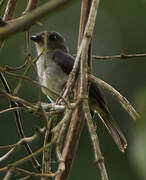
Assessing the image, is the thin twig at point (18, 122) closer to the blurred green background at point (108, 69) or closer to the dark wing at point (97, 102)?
the dark wing at point (97, 102)

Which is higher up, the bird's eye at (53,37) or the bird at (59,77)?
the bird's eye at (53,37)

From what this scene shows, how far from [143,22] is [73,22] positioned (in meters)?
1.96

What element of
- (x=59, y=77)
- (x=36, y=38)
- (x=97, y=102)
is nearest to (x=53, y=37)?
(x=36, y=38)

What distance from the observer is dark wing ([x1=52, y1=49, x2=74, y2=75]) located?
4.64 metres

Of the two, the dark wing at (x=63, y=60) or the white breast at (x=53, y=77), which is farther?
the dark wing at (x=63, y=60)

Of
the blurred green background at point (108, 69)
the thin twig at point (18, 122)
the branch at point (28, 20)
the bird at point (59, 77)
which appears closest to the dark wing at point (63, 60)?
the bird at point (59, 77)

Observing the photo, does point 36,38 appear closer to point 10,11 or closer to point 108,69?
point 10,11

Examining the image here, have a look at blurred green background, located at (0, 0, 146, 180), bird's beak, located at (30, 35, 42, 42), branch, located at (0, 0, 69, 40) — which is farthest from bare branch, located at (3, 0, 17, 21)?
bird's beak, located at (30, 35, 42, 42)

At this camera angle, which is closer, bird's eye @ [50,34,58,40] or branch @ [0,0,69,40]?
branch @ [0,0,69,40]

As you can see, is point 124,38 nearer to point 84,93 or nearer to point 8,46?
point 8,46

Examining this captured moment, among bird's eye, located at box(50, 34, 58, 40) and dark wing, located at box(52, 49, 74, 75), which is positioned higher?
bird's eye, located at box(50, 34, 58, 40)

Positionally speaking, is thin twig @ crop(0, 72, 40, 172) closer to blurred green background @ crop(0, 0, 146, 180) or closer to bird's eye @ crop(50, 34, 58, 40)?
blurred green background @ crop(0, 0, 146, 180)

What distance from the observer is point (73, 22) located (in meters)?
10.3

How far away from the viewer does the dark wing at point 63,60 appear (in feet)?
15.2
